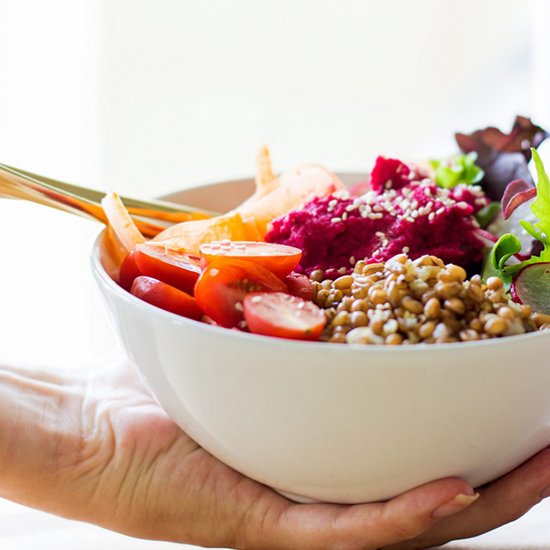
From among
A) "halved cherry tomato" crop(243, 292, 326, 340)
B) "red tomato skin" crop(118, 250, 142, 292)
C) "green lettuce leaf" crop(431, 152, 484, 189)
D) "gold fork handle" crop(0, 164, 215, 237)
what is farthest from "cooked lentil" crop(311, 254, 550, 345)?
"green lettuce leaf" crop(431, 152, 484, 189)

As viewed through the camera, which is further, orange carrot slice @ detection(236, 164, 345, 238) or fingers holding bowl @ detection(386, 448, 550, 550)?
orange carrot slice @ detection(236, 164, 345, 238)

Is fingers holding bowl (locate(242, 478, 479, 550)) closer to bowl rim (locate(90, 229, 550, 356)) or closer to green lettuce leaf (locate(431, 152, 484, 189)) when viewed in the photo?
bowl rim (locate(90, 229, 550, 356))

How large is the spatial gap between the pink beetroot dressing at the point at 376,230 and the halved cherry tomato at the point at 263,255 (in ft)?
0.47

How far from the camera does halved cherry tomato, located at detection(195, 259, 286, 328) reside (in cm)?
111

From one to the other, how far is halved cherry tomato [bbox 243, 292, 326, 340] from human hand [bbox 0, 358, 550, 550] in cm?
28

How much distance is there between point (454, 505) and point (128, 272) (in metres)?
0.59

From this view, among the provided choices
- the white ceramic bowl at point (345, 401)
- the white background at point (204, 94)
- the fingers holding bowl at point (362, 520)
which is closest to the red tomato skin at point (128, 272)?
the white ceramic bowl at point (345, 401)

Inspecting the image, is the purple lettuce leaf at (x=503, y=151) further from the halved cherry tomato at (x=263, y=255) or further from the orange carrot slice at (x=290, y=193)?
the halved cherry tomato at (x=263, y=255)

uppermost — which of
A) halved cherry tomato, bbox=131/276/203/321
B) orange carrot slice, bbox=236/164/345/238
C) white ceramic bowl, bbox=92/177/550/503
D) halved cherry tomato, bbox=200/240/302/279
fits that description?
orange carrot slice, bbox=236/164/345/238

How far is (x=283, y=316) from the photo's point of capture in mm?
1046

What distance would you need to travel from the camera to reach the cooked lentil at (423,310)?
100cm

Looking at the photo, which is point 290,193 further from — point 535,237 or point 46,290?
point 46,290

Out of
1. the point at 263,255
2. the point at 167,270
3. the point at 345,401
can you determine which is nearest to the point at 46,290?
the point at 167,270

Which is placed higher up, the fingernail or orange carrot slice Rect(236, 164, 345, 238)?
orange carrot slice Rect(236, 164, 345, 238)
